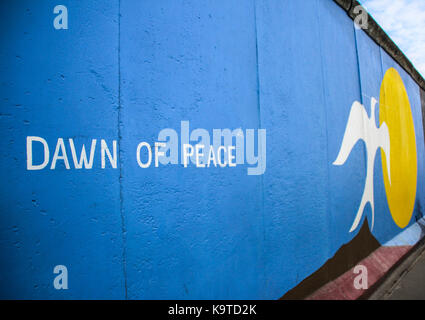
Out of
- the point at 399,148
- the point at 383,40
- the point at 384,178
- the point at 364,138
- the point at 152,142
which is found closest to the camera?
the point at 152,142

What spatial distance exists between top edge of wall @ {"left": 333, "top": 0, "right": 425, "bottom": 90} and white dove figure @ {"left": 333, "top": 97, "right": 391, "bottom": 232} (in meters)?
1.38

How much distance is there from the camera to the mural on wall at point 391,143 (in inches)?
148

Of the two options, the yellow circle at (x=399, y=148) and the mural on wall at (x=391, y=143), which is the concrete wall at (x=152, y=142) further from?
the yellow circle at (x=399, y=148)

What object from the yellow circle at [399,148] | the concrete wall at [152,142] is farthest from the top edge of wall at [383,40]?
the concrete wall at [152,142]

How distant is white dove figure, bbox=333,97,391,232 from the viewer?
346 centimetres

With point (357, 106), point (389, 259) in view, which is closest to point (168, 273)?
point (357, 106)

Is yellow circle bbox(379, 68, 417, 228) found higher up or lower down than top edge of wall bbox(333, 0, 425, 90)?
lower down

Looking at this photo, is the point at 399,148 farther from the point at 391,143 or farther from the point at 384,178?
the point at 384,178

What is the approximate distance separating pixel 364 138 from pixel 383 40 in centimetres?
269

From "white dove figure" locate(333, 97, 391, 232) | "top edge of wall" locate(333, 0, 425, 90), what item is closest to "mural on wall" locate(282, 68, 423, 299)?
"white dove figure" locate(333, 97, 391, 232)

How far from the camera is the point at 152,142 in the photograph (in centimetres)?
157

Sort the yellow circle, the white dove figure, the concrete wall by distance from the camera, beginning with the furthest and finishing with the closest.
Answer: the yellow circle < the white dove figure < the concrete wall

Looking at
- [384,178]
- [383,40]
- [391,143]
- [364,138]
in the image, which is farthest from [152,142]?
[383,40]

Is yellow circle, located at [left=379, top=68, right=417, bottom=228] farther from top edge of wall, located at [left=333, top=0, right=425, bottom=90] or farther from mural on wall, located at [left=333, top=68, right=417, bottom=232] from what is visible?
top edge of wall, located at [left=333, top=0, right=425, bottom=90]
